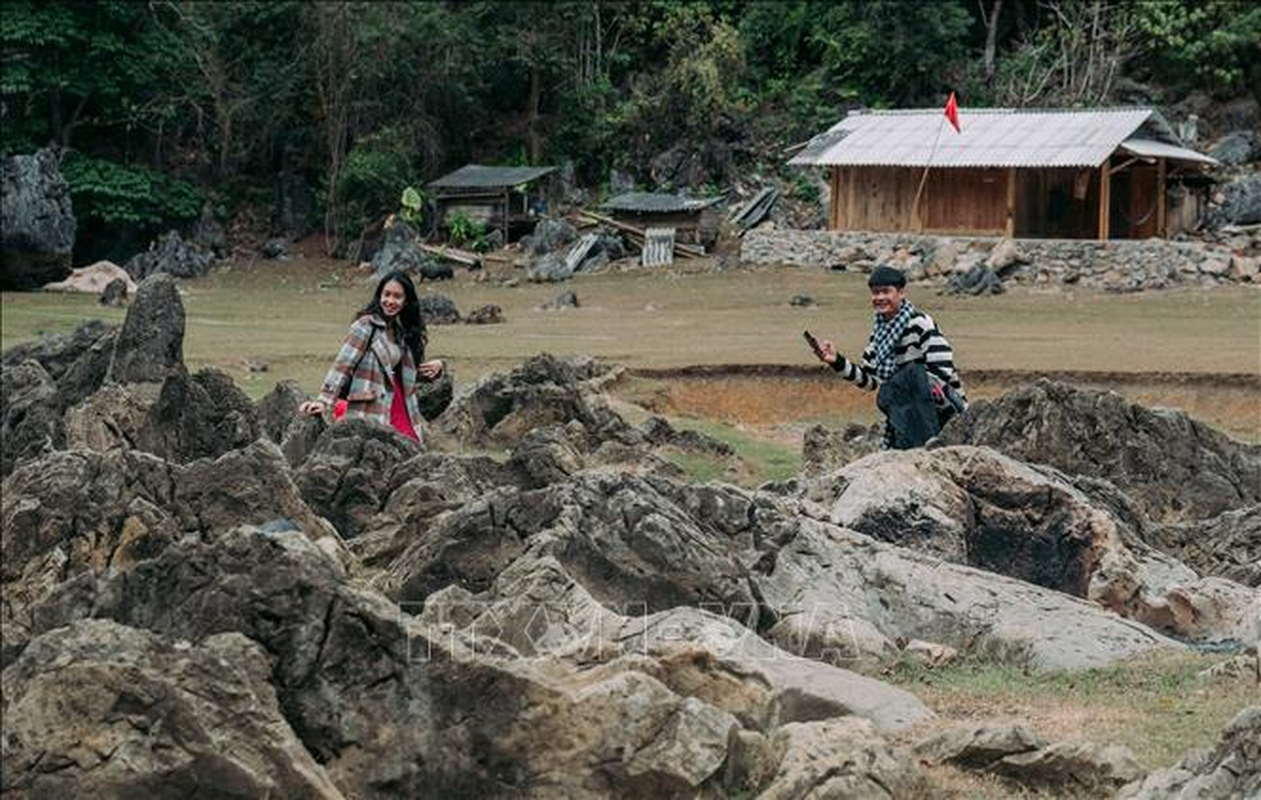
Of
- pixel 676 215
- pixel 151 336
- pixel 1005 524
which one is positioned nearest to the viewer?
pixel 1005 524

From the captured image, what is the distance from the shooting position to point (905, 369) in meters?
16.5

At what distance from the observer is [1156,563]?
13.8 meters

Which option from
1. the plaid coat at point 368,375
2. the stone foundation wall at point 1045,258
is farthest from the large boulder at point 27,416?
the stone foundation wall at point 1045,258

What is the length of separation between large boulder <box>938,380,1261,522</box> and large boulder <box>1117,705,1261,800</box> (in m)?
8.46

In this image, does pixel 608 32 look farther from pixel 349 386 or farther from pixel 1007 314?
pixel 349 386

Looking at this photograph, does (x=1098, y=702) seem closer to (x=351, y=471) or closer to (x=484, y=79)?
(x=351, y=471)

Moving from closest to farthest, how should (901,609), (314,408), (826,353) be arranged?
(901,609) → (314,408) → (826,353)

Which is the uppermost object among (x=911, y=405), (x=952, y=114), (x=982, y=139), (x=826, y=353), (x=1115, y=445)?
(x=952, y=114)

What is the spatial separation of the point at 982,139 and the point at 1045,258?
5.70 metres

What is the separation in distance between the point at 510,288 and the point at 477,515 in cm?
3821

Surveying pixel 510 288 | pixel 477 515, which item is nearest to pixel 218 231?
pixel 510 288

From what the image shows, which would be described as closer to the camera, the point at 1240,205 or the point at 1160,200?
the point at 1240,205

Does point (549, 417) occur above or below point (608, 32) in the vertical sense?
below

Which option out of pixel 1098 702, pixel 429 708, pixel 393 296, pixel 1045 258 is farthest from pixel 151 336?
pixel 1045 258
